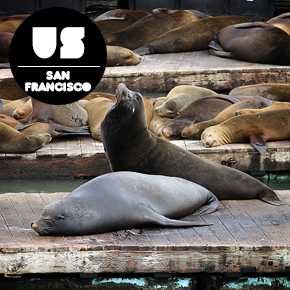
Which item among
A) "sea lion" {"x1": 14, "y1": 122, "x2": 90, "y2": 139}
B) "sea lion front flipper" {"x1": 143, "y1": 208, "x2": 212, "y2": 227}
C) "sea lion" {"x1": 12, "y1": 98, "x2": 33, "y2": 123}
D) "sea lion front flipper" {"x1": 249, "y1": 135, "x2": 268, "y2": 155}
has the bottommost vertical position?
"sea lion" {"x1": 12, "y1": 98, "x2": 33, "y2": 123}

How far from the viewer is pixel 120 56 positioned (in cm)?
920

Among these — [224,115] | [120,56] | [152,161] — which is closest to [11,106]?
[224,115]

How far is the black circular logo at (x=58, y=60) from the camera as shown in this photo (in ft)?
24.5

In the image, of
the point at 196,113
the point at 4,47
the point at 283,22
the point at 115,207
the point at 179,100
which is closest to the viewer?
the point at 115,207

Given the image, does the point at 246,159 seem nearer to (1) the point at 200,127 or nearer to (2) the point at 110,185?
(1) the point at 200,127

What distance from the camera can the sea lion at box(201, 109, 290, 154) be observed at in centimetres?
602

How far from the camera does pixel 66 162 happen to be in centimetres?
593

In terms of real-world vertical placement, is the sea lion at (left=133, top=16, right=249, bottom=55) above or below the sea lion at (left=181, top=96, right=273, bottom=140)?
below

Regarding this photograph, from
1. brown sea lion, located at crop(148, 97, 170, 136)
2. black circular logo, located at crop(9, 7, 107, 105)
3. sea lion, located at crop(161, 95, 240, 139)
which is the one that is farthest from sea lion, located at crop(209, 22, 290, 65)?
brown sea lion, located at crop(148, 97, 170, 136)

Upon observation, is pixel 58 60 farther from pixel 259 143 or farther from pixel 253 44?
pixel 259 143

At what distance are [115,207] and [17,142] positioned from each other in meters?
2.34

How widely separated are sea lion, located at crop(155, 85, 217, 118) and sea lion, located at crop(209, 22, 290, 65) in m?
2.19

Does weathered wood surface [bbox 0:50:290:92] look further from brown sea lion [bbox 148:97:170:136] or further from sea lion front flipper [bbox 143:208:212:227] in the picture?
sea lion front flipper [bbox 143:208:212:227]

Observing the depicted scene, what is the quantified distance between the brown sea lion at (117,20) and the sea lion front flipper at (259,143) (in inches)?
195
